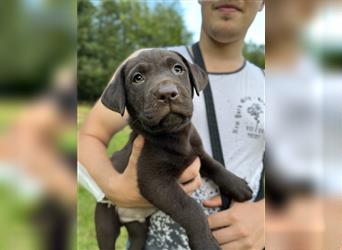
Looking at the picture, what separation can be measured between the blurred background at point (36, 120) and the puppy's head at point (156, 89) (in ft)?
0.93

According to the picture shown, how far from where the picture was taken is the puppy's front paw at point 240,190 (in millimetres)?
1161

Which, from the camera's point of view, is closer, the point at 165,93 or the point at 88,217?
the point at 165,93

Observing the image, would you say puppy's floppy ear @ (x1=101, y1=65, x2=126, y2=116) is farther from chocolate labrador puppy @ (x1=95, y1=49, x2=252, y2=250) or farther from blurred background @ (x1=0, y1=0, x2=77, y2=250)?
blurred background @ (x1=0, y1=0, x2=77, y2=250)

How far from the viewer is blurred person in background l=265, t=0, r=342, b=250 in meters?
0.84

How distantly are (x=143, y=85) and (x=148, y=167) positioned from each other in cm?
20

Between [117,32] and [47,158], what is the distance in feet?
1.76

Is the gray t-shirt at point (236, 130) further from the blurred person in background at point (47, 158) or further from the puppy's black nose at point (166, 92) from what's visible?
the blurred person in background at point (47, 158)

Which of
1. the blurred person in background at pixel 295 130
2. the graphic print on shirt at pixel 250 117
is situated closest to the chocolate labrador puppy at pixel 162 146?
the graphic print on shirt at pixel 250 117

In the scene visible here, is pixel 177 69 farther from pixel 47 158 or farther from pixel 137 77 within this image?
pixel 47 158

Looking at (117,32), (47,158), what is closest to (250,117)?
(117,32)

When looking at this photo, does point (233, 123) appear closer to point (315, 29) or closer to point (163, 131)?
point (163, 131)

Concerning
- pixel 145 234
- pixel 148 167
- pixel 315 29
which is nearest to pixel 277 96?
pixel 315 29

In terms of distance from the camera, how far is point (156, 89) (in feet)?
3.29

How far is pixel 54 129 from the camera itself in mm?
723
